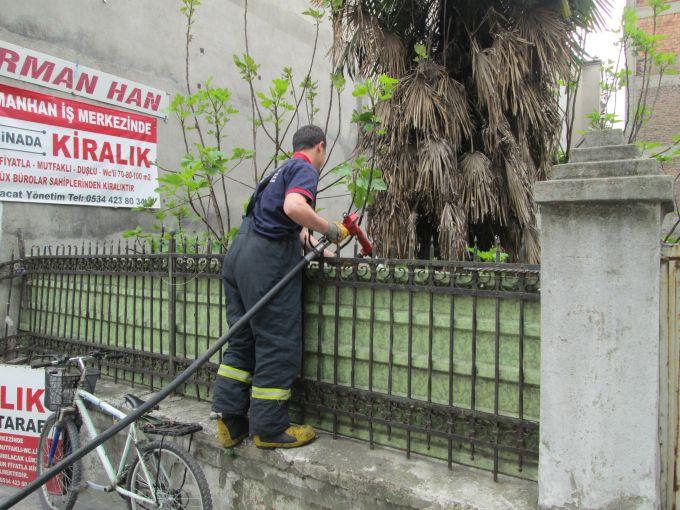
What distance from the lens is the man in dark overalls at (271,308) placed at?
3.20 m

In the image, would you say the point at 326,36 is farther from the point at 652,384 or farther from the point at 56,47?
the point at 652,384

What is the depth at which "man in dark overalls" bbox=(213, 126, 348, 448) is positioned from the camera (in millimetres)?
3199

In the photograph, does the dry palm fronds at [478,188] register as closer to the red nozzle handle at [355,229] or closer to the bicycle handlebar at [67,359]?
the red nozzle handle at [355,229]

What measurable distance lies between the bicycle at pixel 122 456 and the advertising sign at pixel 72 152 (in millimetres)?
2549

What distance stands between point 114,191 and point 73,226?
0.65 metres

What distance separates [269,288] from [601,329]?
1740 mm

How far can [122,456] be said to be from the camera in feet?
11.5

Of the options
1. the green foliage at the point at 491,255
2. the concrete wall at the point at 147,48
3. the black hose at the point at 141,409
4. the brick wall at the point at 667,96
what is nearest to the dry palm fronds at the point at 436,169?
the green foliage at the point at 491,255

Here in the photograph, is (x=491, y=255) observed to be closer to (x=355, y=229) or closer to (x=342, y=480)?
(x=355, y=229)

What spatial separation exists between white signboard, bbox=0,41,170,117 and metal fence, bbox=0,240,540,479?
2950 mm

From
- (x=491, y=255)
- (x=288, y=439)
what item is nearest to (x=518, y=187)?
(x=491, y=255)

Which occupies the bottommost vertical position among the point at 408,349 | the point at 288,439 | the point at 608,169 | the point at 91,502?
the point at 91,502

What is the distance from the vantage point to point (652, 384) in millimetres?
2250

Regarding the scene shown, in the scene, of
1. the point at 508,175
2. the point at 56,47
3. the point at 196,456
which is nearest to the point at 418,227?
the point at 508,175
